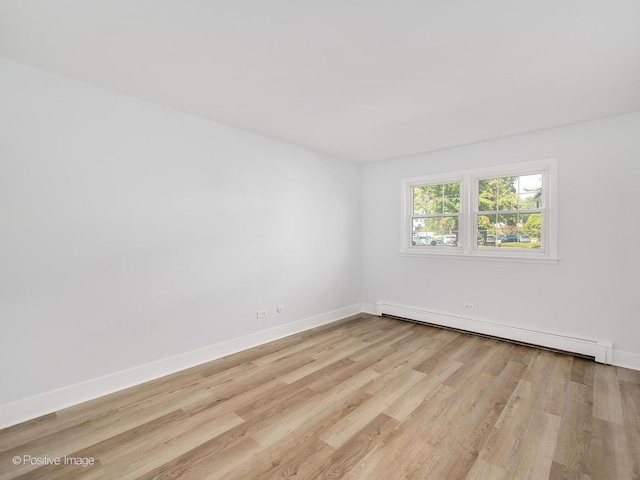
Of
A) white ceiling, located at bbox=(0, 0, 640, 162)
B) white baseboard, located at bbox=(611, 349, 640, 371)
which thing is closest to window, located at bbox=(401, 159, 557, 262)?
white ceiling, located at bbox=(0, 0, 640, 162)

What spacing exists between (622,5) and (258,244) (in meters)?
3.44

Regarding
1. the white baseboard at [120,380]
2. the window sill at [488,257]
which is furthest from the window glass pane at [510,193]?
the white baseboard at [120,380]

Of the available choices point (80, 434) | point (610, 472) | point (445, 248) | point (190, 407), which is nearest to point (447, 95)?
point (445, 248)

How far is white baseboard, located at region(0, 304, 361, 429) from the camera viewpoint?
7.09ft

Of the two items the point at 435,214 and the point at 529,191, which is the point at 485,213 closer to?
the point at 529,191

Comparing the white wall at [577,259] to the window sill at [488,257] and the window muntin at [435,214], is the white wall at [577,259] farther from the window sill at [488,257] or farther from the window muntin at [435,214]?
the window muntin at [435,214]

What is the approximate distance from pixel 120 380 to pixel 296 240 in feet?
8.03

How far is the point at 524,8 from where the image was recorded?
163 cm

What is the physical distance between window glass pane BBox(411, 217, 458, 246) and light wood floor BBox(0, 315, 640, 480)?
1747 millimetres

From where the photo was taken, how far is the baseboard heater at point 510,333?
316 cm

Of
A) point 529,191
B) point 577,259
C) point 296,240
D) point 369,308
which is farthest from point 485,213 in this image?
point 296,240

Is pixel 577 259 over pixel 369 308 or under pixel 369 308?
over

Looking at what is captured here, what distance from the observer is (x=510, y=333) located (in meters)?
3.70

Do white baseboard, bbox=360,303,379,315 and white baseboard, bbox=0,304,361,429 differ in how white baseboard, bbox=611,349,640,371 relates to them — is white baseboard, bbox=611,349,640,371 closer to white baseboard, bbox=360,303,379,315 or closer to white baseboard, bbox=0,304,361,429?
white baseboard, bbox=360,303,379,315
